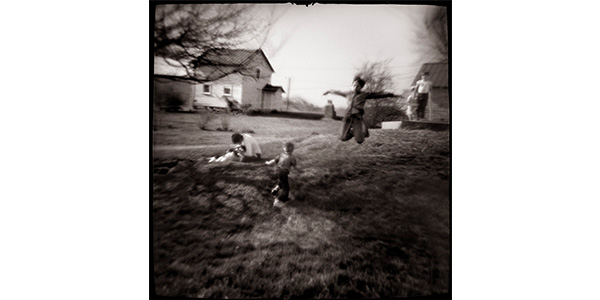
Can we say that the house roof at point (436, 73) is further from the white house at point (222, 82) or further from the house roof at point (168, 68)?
the house roof at point (168, 68)

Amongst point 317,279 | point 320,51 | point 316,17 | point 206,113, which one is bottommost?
point 317,279

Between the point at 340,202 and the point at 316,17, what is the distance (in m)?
1.00

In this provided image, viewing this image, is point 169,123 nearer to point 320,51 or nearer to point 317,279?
point 320,51

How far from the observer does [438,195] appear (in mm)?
2973

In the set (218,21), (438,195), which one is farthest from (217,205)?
(438,195)

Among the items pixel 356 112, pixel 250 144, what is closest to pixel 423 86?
pixel 356 112

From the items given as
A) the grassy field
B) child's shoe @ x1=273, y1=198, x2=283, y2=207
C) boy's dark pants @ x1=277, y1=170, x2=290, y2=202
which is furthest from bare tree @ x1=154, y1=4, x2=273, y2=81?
child's shoe @ x1=273, y1=198, x2=283, y2=207

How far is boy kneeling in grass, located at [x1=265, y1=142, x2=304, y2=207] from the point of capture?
9.52 feet

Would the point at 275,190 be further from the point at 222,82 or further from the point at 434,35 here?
the point at 434,35

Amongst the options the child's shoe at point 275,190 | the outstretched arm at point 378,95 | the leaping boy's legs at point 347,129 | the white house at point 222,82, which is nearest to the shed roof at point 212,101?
the white house at point 222,82

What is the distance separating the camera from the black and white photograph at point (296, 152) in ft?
9.37

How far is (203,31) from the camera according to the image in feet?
9.44

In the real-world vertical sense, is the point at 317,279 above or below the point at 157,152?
below

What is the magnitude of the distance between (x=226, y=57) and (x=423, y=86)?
1080 mm
